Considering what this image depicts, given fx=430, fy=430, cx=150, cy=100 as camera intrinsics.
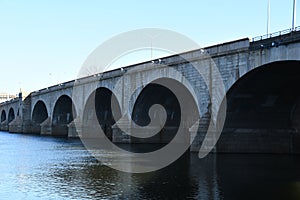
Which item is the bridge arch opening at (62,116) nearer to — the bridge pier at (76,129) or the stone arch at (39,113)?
the stone arch at (39,113)

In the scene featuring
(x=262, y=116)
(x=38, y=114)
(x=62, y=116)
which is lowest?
(x=62, y=116)

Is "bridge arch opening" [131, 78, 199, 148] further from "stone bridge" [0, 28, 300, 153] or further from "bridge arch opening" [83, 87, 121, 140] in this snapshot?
"bridge arch opening" [83, 87, 121, 140]

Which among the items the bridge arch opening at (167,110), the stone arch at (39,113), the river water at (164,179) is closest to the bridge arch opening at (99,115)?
the bridge arch opening at (167,110)

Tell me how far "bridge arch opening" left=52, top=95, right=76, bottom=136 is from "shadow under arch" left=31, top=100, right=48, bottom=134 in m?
9.20

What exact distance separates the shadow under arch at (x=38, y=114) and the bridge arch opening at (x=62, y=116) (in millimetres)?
9199

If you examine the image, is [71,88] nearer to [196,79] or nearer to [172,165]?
[196,79]

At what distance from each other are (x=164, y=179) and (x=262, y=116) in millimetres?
15403

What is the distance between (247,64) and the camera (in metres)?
31.1

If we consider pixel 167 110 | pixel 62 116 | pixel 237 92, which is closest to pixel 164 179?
pixel 237 92

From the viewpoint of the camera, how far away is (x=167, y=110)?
168 feet

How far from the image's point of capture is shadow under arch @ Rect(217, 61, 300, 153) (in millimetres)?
33438

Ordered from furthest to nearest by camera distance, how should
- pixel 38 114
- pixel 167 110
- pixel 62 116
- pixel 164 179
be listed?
pixel 38 114, pixel 62 116, pixel 167 110, pixel 164 179

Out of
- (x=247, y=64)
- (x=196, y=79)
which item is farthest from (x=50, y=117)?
(x=247, y=64)

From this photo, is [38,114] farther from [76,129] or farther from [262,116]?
[262,116]
